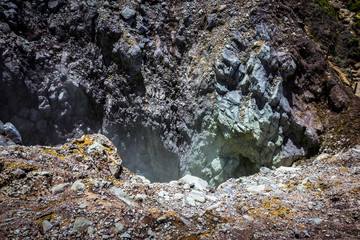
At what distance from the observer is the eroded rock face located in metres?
13.6

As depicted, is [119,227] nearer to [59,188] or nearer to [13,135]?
[59,188]

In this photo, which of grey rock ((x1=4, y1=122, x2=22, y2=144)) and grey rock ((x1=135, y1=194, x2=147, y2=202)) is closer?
grey rock ((x1=135, y1=194, x2=147, y2=202))

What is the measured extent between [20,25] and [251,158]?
1672 centimetres

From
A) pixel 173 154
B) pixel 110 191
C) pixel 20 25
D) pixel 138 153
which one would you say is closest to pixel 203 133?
pixel 173 154

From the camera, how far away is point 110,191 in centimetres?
574

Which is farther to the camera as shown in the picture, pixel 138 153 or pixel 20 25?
pixel 138 153

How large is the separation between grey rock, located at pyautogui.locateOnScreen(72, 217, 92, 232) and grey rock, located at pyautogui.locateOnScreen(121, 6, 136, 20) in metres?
14.4

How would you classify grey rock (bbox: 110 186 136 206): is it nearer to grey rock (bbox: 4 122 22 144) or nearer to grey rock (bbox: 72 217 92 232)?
grey rock (bbox: 72 217 92 232)

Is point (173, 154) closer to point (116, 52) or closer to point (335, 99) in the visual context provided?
point (116, 52)

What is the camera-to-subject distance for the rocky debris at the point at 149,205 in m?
4.31

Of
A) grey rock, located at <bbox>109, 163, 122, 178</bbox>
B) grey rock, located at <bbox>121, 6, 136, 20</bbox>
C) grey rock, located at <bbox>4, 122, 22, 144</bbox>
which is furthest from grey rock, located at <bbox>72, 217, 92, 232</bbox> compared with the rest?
grey rock, located at <bbox>121, 6, 136, 20</bbox>

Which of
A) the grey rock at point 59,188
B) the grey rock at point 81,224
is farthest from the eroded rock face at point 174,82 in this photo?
the grey rock at point 81,224

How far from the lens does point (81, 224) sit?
4230mm

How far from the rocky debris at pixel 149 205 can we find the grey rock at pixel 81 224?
2cm
